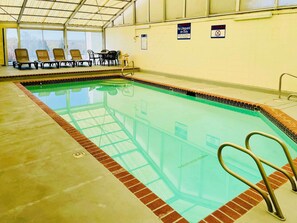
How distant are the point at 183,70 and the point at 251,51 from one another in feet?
9.96

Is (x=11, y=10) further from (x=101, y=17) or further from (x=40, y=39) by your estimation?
(x=101, y=17)

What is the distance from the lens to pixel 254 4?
7.31m

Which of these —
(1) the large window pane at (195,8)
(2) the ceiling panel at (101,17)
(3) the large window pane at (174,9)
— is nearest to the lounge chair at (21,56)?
(2) the ceiling panel at (101,17)

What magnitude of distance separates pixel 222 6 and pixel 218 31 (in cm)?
84

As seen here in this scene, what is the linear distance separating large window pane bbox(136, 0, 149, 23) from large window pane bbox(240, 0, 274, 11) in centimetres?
523

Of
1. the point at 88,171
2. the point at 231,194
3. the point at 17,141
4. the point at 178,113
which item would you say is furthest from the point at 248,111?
the point at 17,141

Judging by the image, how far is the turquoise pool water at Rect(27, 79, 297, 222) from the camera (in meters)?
3.03

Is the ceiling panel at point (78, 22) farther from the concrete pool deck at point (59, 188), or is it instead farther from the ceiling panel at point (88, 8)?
the concrete pool deck at point (59, 188)

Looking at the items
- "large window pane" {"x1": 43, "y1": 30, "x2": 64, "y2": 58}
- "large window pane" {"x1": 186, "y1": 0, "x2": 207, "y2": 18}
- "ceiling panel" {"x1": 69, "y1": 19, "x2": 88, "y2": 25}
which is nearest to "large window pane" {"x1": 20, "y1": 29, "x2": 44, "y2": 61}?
"large window pane" {"x1": 43, "y1": 30, "x2": 64, "y2": 58}

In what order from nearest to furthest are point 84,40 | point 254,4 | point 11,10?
point 254,4, point 11,10, point 84,40

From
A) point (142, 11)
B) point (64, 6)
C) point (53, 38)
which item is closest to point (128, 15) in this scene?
point (142, 11)

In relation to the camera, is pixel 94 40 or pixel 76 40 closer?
pixel 76 40

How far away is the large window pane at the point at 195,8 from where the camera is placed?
29.2 ft

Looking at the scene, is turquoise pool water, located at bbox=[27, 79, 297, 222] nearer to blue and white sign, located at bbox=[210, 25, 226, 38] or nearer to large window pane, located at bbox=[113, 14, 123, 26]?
blue and white sign, located at bbox=[210, 25, 226, 38]
